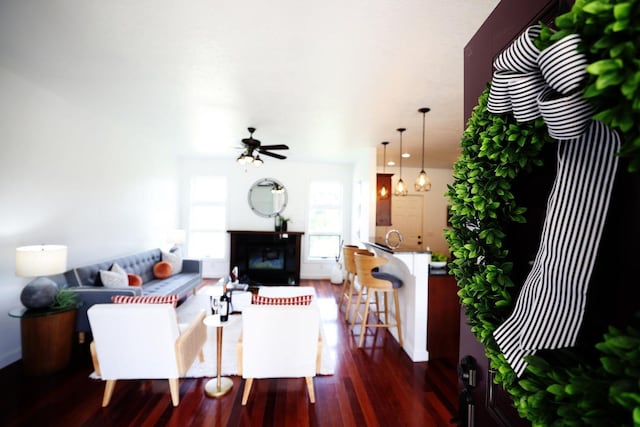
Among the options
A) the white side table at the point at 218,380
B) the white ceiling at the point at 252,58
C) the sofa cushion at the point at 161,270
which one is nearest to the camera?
the white ceiling at the point at 252,58

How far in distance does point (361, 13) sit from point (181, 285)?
158 inches

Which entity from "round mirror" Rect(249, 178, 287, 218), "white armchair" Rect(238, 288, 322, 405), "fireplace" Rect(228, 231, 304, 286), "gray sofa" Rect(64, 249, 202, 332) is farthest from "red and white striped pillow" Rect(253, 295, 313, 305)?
"round mirror" Rect(249, 178, 287, 218)

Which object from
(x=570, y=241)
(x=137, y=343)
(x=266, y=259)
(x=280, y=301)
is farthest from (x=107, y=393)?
(x=266, y=259)

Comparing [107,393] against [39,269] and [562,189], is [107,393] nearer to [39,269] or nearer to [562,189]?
[39,269]

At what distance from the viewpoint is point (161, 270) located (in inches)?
168

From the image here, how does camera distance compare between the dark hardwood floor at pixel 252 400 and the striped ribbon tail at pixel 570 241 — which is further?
the dark hardwood floor at pixel 252 400

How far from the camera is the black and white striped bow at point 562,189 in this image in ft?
1.55

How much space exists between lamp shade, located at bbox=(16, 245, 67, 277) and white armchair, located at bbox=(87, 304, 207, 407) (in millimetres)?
908

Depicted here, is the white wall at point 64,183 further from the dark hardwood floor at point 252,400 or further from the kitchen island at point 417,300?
the kitchen island at point 417,300

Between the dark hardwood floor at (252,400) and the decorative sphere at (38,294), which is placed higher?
the decorative sphere at (38,294)

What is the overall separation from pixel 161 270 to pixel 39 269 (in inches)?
80.1

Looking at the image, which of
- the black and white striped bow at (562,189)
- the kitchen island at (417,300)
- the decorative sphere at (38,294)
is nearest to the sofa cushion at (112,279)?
the decorative sphere at (38,294)

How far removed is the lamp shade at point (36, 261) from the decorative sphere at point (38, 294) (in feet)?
0.62

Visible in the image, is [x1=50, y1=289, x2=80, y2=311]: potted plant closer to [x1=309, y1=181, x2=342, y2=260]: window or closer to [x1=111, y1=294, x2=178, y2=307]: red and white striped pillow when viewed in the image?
[x1=111, y1=294, x2=178, y2=307]: red and white striped pillow
